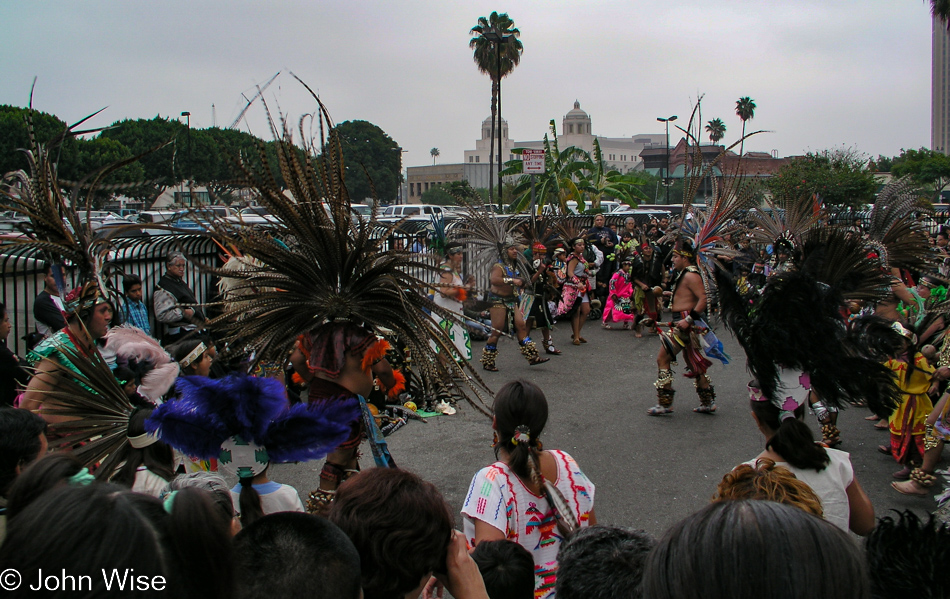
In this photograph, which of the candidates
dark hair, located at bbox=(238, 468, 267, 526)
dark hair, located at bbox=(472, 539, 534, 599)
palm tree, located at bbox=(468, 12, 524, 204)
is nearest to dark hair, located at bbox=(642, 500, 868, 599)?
dark hair, located at bbox=(472, 539, 534, 599)

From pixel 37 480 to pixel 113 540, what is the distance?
884 mm

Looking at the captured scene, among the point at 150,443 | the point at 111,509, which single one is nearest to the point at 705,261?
the point at 150,443

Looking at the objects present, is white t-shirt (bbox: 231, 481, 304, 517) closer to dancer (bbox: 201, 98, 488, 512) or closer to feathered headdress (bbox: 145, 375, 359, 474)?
feathered headdress (bbox: 145, 375, 359, 474)

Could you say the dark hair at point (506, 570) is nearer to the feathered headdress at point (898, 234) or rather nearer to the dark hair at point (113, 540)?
the dark hair at point (113, 540)

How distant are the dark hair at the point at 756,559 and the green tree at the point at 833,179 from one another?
28.9 metres

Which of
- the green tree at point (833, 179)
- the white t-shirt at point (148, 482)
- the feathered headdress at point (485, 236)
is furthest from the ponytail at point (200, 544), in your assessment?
the green tree at point (833, 179)

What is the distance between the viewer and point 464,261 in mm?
12070

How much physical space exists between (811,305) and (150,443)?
355cm

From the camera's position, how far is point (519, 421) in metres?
2.92

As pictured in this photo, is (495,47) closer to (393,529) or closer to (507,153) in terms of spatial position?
(393,529)

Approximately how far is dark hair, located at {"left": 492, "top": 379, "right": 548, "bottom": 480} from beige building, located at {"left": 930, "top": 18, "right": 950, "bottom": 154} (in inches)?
6458

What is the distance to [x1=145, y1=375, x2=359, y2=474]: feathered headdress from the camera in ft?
8.39

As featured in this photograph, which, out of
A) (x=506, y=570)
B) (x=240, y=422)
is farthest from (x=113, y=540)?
(x=240, y=422)

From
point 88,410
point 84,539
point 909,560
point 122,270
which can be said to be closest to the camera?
point 84,539
